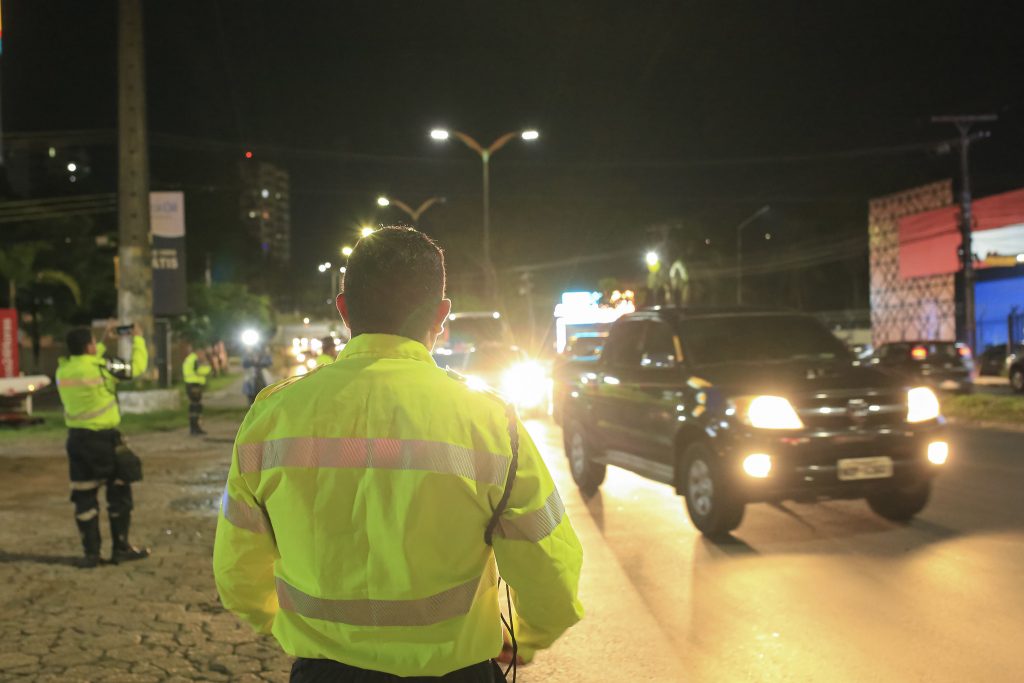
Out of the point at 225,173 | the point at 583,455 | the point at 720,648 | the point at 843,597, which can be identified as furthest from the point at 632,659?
the point at 225,173

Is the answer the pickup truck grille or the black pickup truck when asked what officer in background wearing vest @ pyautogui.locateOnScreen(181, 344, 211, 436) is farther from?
the pickup truck grille

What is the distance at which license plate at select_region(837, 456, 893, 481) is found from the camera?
7.54m

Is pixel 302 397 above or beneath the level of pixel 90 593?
above

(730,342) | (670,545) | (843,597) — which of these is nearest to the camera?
(843,597)

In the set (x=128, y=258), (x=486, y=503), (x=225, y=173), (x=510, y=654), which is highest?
(x=225, y=173)

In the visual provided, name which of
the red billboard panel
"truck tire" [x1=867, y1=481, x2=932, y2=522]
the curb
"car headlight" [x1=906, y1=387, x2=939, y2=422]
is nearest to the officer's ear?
"car headlight" [x1=906, y1=387, x2=939, y2=422]

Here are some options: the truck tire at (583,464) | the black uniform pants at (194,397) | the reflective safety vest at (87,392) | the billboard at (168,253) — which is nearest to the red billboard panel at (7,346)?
the billboard at (168,253)

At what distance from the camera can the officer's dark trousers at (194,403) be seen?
1775 centimetres

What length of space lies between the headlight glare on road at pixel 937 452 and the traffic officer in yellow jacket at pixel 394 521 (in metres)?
6.52

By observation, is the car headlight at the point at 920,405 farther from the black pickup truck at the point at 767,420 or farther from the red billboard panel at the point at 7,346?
the red billboard panel at the point at 7,346

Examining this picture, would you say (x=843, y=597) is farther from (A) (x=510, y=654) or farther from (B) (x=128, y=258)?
(B) (x=128, y=258)

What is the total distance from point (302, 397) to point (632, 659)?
3.57 meters

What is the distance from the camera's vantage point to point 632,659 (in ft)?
16.9

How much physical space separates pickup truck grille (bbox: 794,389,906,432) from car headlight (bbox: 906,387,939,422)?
Answer: 9 centimetres
